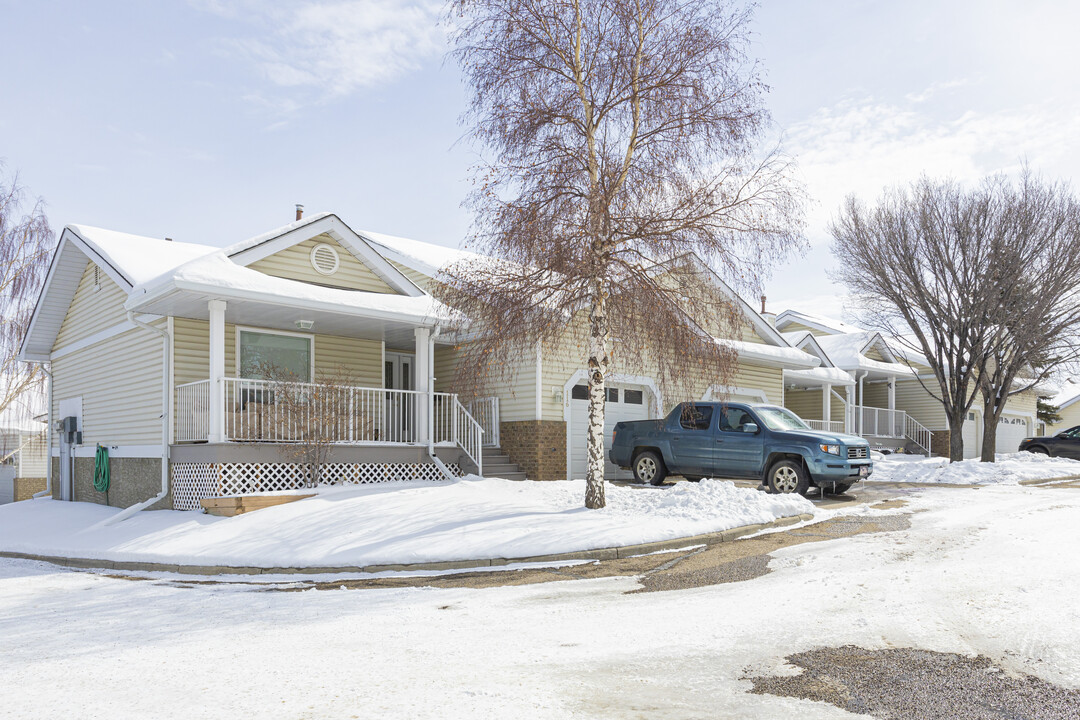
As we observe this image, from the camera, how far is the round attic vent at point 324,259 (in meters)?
16.6

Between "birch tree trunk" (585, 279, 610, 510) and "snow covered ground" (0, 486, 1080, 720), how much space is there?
12.5ft

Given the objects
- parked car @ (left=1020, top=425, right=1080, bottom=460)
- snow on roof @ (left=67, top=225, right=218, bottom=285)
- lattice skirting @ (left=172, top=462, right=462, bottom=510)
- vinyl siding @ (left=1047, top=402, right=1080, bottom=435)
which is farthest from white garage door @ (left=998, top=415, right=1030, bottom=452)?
snow on roof @ (left=67, top=225, right=218, bottom=285)

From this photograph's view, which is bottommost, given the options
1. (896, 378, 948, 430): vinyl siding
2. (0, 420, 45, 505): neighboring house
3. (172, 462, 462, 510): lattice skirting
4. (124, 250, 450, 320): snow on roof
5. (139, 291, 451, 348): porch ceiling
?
(0, 420, 45, 505): neighboring house

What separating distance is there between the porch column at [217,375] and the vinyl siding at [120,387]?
7.69ft

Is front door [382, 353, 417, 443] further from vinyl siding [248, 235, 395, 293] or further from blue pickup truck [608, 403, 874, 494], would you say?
blue pickup truck [608, 403, 874, 494]

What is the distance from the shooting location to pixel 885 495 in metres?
17.0

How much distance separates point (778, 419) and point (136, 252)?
1318 cm

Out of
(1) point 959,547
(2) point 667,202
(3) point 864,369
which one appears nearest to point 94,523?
(2) point 667,202

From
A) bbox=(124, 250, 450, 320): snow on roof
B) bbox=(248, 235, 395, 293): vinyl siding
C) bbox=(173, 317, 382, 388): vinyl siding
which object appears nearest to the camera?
bbox=(124, 250, 450, 320): snow on roof

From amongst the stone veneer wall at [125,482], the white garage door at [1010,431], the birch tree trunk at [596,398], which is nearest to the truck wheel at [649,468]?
the birch tree trunk at [596,398]

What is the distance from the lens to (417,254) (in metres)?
20.7

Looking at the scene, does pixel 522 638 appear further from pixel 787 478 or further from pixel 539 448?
pixel 539 448

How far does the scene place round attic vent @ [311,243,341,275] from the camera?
54.3 feet

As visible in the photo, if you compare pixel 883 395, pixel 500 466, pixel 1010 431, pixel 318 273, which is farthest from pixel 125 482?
pixel 1010 431
